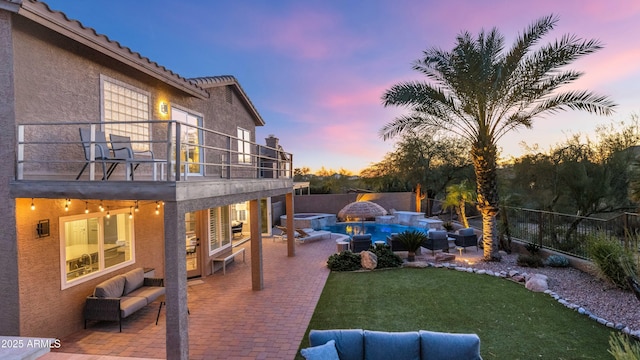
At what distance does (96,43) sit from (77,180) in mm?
3203

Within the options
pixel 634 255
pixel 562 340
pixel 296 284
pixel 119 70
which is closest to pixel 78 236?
pixel 119 70

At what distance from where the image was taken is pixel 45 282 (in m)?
6.74

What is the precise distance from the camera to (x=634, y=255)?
8.98 metres

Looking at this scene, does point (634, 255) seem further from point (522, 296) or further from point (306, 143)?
point (306, 143)

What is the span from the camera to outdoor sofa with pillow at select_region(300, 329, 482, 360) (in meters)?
4.83

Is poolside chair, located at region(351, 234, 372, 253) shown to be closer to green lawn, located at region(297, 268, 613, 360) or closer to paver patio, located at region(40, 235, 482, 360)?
paver patio, located at region(40, 235, 482, 360)

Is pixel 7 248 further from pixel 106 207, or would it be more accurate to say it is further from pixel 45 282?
pixel 106 207

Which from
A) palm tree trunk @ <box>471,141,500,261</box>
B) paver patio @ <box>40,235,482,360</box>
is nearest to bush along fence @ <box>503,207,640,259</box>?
palm tree trunk @ <box>471,141,500,261</box>

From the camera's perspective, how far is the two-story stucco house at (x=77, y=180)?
231 inches

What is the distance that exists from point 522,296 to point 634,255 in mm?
3218

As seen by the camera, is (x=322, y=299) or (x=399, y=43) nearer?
(x=322, y=299)

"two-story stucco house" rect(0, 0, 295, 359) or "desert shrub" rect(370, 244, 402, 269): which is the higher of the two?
"two-story stucco house" rect(0, 0, 295, 359)

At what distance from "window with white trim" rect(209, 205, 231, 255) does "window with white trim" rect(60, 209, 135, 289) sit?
3498mm

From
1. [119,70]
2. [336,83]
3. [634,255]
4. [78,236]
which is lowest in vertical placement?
[634,255]
